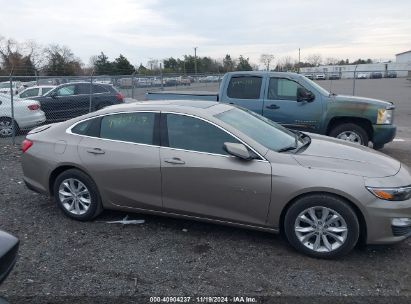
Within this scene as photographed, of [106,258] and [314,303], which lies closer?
[314,303]

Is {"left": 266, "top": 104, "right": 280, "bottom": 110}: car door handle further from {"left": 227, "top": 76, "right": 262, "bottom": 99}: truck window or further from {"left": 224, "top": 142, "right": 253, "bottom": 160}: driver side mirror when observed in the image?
{"left": 224, "top": 142, "right": 253, "bottom": 160}: driver side mirror

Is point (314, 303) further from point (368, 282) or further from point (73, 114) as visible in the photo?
point (73, 114)

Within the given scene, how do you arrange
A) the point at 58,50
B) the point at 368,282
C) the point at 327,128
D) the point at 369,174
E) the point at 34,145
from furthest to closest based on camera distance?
the point at 58,50 < the point at 327,128 < the point at 34,145 < the point at 369,174 < the point at 368,282

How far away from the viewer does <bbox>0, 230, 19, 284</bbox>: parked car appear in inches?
88.8

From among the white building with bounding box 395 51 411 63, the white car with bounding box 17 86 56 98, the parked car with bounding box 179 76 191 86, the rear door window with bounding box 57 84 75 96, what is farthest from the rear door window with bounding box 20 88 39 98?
the white building with bounding box 395 51 411 63

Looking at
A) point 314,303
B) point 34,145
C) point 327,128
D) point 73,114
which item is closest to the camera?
point 314,303

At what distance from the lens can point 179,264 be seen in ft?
12.9

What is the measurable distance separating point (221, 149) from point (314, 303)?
68.3 inches

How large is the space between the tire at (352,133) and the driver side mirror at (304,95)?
835 mm

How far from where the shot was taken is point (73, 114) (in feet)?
44.5

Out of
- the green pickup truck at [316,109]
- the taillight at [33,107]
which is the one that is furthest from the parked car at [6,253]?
the taillight at [33,107]

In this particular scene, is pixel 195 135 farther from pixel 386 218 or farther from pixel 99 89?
pixel 99 89

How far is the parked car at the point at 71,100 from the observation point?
13.6 metres

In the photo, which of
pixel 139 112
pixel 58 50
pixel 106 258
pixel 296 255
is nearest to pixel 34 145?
pixel 139 112
